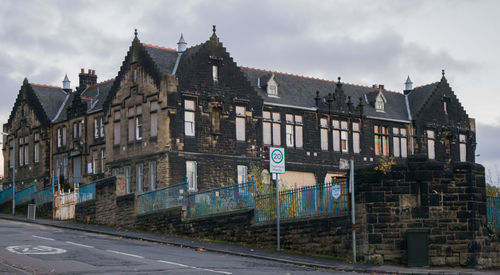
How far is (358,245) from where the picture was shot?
26844mm

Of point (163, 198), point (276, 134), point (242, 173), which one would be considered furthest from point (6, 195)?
point (163, 198)

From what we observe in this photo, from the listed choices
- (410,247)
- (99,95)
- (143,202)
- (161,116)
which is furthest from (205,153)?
(410,247)

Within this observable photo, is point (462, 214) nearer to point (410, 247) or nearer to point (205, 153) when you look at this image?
point (410, 247)

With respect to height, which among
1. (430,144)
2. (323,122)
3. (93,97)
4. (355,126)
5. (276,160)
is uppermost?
(93,97)

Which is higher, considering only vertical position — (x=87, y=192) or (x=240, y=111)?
(x=240, y=111)

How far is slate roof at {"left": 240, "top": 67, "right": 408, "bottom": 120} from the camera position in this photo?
53750 millimetres

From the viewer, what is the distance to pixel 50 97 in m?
62.8

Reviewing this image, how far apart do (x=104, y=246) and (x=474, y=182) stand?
12.9 metres

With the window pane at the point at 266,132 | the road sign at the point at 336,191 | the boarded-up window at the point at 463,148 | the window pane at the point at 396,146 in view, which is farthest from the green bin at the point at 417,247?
the boarded-up window at the point at 463,148

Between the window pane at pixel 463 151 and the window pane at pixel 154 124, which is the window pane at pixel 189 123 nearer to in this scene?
the window pane at pixel 154 124

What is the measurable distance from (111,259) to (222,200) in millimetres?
9962

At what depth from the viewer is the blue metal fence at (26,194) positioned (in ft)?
162

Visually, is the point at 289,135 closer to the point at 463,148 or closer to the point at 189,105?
the point at 189,105

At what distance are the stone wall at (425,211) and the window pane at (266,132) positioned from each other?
2436cm
